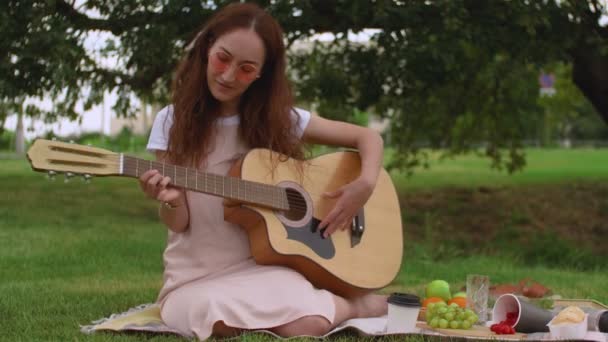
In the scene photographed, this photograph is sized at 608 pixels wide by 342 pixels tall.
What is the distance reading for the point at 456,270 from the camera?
21.5 feet

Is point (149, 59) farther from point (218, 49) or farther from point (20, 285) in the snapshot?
point (218, 49)

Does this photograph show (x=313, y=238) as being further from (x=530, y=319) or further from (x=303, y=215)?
(x=530, y=319)

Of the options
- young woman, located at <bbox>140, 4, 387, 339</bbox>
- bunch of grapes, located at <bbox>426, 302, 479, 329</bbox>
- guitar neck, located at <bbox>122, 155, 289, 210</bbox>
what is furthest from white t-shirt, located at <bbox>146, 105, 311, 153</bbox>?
bunch of grapes, located at <bbox>426, 302, 479, 329</bbox>

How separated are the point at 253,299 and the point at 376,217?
994 mm

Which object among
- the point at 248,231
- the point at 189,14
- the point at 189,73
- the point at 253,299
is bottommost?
the point at 253,299

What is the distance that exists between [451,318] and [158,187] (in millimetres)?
1387

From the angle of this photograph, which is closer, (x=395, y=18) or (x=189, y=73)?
(x=189, y=73)

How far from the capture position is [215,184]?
339cm

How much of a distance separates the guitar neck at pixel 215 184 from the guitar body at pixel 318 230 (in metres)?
0.05

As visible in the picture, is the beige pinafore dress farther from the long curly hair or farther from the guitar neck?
the guitar neck

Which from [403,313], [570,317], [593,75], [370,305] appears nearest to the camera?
[570,317]

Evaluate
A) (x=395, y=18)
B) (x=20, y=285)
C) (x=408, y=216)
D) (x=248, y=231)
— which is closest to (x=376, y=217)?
(x=248, y=231)


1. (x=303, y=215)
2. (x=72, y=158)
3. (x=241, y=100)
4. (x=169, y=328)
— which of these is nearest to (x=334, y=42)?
(x=241, y=100)

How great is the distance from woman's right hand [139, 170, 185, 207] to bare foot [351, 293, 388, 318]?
41.6 inches
